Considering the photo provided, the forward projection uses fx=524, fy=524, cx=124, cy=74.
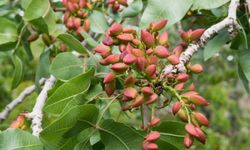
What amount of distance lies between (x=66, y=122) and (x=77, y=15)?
0.71 metres

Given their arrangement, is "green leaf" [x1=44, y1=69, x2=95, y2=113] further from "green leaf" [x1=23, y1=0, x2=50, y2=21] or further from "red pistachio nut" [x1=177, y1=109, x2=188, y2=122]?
"green leaf" [x1=23, y1=0, x2=50, y2=21]

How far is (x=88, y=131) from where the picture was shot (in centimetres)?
113

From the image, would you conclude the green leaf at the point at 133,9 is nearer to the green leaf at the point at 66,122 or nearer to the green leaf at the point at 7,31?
the green leaf at the point at 7,31

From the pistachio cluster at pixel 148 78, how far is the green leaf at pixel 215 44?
313 millimetres

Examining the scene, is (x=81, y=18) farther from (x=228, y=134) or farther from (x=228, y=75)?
(x=228, y=134)

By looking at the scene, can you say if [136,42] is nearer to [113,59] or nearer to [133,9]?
[113,59]

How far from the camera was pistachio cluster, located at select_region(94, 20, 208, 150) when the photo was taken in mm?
1059

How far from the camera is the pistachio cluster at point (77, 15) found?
168 centimetres

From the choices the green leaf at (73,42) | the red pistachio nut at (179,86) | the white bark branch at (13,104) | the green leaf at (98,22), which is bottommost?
the white bark branch at (13,104)

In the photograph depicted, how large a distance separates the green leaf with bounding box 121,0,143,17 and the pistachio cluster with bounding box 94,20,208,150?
1.64 ft

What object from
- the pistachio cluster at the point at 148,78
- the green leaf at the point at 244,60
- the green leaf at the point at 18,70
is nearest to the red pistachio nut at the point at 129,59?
the pistachio cluster at the point at 148,78

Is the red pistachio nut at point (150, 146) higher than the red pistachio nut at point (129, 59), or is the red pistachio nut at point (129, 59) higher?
the red pistachio nut at point (129, 59)

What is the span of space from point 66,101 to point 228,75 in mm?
3172

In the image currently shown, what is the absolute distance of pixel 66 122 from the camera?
3.47 ft
